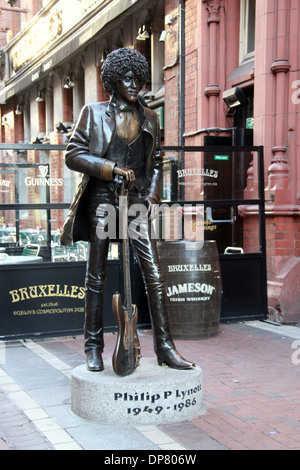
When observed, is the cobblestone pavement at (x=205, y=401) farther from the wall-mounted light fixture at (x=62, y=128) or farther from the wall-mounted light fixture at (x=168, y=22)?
the wall-mounted light fixture at (x=62, y=128)

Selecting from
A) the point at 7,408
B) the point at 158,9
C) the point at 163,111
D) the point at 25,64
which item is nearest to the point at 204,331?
the point at 7,408

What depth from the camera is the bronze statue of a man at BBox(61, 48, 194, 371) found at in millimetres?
4410

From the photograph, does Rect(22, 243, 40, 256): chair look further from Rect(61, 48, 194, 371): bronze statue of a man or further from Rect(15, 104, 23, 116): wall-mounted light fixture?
Rect(15, 104, 23, 116): wall-mounted light fixture

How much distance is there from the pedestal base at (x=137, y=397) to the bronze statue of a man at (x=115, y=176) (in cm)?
23

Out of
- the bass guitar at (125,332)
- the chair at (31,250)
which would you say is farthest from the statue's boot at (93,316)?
the chair at (31,250)

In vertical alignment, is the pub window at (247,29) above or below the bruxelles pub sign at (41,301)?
above

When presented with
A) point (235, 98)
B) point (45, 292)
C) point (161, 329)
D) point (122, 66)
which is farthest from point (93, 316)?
point (235, 98)

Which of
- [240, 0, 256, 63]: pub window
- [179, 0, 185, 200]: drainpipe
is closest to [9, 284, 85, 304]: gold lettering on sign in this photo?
[179, 0, 185, 200]: drainpipe

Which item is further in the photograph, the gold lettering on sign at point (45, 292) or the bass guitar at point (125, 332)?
the gold lettering on sign at point (45, 292)

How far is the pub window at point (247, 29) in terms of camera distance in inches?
384

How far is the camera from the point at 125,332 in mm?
4281

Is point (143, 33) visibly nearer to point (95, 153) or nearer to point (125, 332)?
point (95, 153)

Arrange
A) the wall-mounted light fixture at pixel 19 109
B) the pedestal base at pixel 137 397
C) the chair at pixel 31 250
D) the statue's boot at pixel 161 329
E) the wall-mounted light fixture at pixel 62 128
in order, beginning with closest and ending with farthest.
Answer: the pedestal base at pixel 137 397
the statue's boot at pixel 161 329
the chair at pixel 31 250
the wall-mounted light fixture at pixel 62 128
the wall-mounted light fixture at pixel 19 109

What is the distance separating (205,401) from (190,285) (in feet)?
7.34
